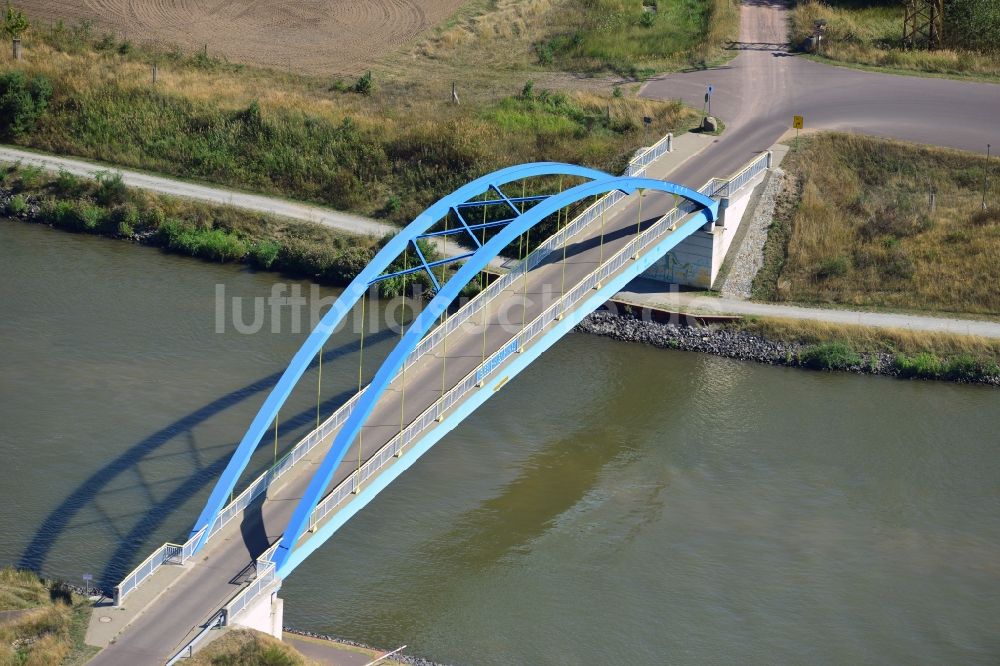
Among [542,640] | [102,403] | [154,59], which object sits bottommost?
[542,640]

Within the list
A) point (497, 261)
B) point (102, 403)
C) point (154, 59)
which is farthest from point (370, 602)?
point (154, 59)

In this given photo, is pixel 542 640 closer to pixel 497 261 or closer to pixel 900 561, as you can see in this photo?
pixel 900 561

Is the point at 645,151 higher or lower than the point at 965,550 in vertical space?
higher

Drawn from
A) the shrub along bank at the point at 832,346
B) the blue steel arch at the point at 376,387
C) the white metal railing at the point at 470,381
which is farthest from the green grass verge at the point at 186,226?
the blue steel arch at the point at 376,387

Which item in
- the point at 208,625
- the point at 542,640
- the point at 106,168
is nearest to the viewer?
the point at 208,625

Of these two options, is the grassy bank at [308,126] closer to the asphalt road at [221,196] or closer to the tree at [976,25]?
the asphalt road at [221,196]

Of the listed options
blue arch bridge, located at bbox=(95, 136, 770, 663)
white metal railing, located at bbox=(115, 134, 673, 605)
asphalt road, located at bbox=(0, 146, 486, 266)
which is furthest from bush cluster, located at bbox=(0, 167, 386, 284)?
blue arch bridge, located at bbox=(95, 136, 770, 663)

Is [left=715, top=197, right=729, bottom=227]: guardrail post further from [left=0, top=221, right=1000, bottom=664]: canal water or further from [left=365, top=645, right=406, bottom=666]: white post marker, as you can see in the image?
[left=365, top=645, right=406, bottom=666]: white post marker
